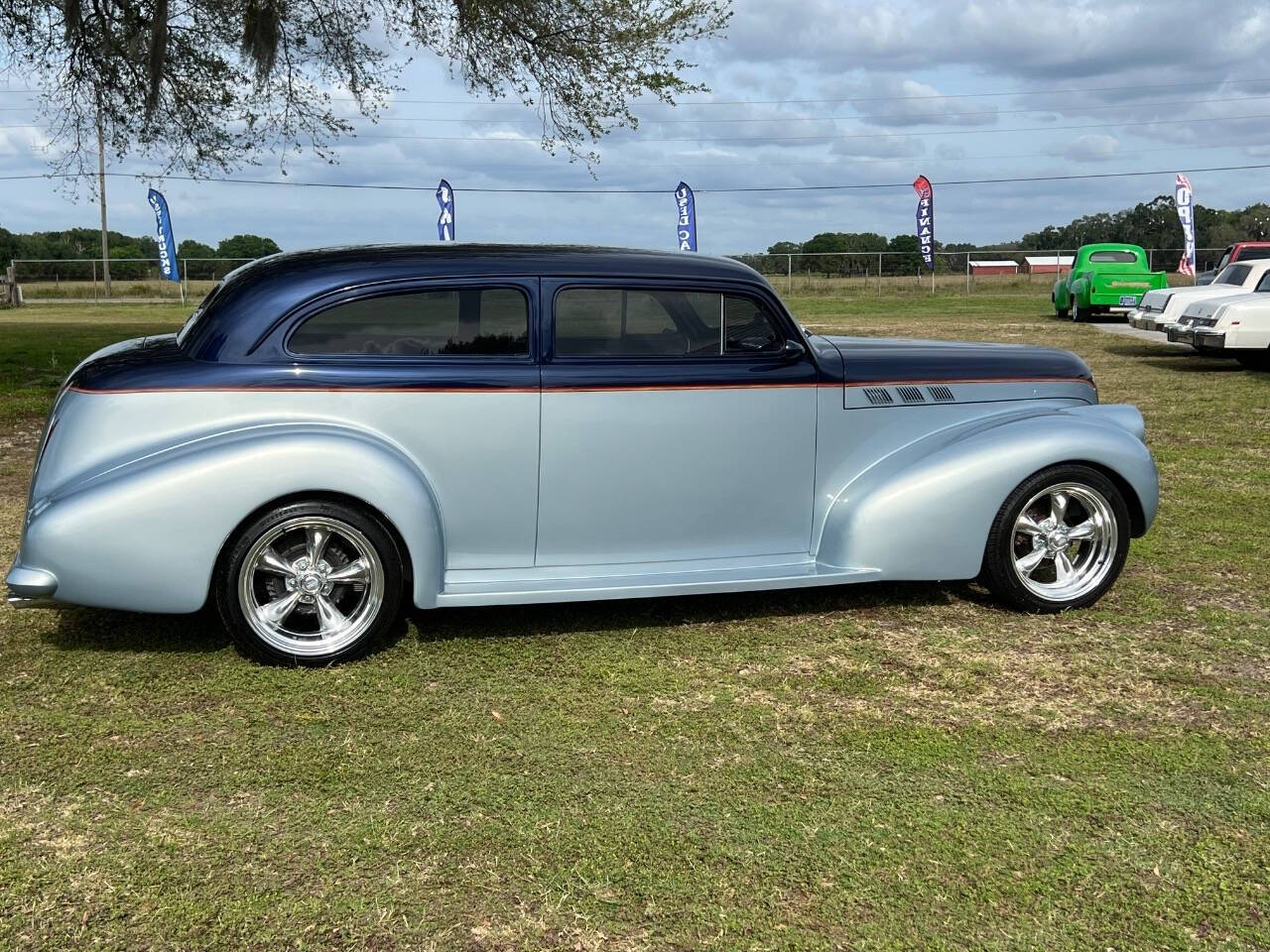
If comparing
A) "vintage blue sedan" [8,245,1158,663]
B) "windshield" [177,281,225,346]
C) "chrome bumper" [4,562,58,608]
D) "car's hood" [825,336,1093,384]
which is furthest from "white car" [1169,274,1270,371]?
"chrome bumper" [4,562,58,608]

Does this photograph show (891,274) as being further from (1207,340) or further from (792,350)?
(792,350)

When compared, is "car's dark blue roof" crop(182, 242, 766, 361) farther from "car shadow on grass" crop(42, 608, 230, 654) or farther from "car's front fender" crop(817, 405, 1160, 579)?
"car shadow on grass" crop(42, 608, 230, 654)

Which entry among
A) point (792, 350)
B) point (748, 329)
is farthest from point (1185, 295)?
Result: point (748, 329)

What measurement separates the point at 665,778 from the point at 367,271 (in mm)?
2331

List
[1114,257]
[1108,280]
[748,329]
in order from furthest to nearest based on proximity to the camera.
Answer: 1. [1114,257]
2. [1108,280]
3. [748,329]

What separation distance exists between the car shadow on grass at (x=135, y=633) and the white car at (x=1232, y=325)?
45.6 feet

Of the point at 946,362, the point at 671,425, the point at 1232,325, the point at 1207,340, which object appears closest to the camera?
the point at 671,425

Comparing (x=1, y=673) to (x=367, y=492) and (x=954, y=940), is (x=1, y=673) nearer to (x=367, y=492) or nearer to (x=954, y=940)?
(x=367, y=492)

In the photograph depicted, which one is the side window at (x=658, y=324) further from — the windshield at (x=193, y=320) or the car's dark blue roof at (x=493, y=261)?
the windshield at (x=193, y=320)

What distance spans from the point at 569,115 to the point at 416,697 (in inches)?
434

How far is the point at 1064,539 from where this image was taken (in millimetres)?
5395

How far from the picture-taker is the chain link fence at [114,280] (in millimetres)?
40969

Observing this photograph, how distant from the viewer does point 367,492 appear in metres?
4.42

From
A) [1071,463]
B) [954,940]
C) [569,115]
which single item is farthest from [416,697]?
[569,115]
